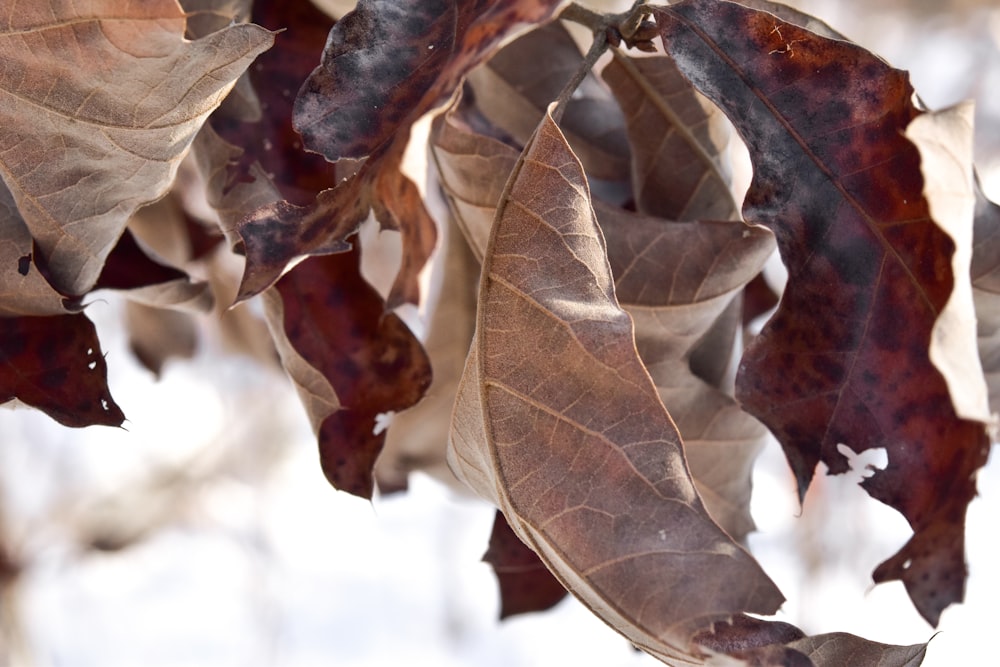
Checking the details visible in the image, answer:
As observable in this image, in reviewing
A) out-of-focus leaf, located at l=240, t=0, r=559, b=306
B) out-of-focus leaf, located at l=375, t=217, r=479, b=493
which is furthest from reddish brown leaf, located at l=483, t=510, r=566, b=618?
out-of-focus leaf, located at l=240, t=0, r=559, b=306

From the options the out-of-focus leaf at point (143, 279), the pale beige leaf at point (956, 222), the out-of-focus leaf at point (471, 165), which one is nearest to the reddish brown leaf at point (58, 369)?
the out-of-focus leaf at point (143, 279)

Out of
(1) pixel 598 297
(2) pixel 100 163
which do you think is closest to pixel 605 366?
(1) pixel 598 297

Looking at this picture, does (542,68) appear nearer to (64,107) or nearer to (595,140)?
(595,140)

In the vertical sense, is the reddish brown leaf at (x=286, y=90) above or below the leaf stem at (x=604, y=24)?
below

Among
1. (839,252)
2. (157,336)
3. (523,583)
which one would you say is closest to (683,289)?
(839,252)

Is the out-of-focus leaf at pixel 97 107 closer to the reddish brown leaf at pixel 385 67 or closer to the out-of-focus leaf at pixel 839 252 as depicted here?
the reddish brown leaf at pixel 385 67

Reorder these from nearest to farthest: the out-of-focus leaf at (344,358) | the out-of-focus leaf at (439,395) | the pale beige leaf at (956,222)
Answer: the pale beige leaf at (956,222)
the out-of-focus leaf at (344,358)
the out-of-focus leaf at (439,395)

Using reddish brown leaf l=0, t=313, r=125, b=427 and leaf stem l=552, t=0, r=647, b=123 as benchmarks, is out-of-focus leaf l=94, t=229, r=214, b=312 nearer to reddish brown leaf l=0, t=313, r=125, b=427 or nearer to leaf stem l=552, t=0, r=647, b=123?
reddish brown leaf l=0, t=313, r=125, b=427
